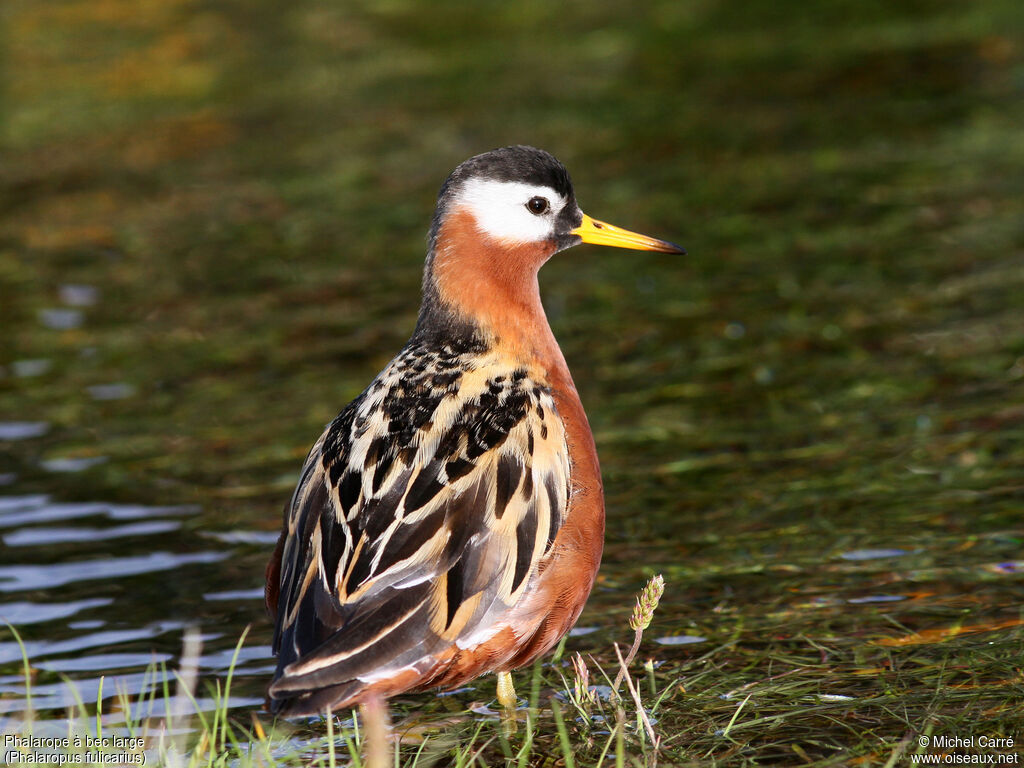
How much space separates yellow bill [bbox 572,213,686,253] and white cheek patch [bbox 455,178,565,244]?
368 millimetres

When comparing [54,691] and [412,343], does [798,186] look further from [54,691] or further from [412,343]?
[54,691]

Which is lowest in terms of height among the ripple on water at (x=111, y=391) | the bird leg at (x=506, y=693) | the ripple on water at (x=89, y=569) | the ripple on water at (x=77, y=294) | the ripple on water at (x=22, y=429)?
the bird leg at (x=506, y=693)

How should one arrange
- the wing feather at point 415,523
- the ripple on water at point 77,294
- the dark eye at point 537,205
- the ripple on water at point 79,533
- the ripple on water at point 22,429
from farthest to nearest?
the ripple on water at point 77,294 < the ripple on water at point 22,429 < the ripple on water at point 79,533 < the dark eye at point 537,205 < the wing feather at point 415,523

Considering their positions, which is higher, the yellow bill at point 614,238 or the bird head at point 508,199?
the bird head at point 508,199

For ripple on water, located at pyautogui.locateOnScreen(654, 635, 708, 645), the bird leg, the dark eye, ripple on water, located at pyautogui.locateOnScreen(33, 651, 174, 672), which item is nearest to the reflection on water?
ripple on water, located at pyautogui.locateOnScreen(33, 651, 174, 672)

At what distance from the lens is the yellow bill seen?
23.1ft

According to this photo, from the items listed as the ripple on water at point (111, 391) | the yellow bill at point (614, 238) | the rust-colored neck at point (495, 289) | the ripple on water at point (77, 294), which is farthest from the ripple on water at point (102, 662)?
the ripple on water at point (77, 294)

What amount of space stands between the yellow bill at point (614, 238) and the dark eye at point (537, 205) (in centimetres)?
26

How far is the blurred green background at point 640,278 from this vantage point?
23.7 ft

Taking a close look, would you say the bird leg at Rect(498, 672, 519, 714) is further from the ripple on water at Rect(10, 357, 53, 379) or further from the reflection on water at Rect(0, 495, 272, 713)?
the ripple on water at Rect(10, 357, 53, 379)

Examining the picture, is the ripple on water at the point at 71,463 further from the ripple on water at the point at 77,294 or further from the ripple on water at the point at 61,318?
the ripple on water at the point at 77,294

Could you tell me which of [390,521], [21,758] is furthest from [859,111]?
[21,758]

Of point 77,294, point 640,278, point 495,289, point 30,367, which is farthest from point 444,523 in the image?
point 77,294

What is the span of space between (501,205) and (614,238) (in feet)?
2.25
